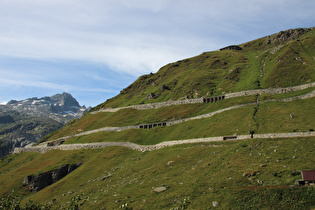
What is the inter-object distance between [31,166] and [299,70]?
122439mm

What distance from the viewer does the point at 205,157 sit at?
51844 millimetres

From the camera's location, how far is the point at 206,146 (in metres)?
60.7

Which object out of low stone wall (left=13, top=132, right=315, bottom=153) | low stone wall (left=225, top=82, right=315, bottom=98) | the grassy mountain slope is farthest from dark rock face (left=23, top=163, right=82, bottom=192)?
the grassy mountain slope

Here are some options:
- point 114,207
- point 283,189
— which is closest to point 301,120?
point 283,189

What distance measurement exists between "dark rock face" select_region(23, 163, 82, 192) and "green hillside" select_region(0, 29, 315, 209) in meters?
2.49

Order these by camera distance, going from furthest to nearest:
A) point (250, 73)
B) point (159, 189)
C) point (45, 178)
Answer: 1. point (250, 73)
2. point (45, 178)
3. point (159, 189)

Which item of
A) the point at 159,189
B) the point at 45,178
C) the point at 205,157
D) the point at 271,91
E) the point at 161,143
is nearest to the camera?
the point at 159,189

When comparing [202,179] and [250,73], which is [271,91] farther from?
[202,179]

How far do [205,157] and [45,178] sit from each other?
56299mm

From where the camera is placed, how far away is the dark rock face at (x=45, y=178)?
75.1m

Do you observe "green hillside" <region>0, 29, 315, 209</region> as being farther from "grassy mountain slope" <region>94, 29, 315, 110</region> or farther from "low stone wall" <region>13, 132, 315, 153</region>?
"low stone wall" <region>13, 132, 315, 153</region>

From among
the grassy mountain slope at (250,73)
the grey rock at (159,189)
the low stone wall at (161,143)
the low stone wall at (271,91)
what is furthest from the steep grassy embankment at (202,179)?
the grassy mountain slope at (250,73)

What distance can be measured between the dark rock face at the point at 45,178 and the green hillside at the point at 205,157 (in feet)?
8.18

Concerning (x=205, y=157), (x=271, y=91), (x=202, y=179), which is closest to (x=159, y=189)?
(x=202, y=179)
